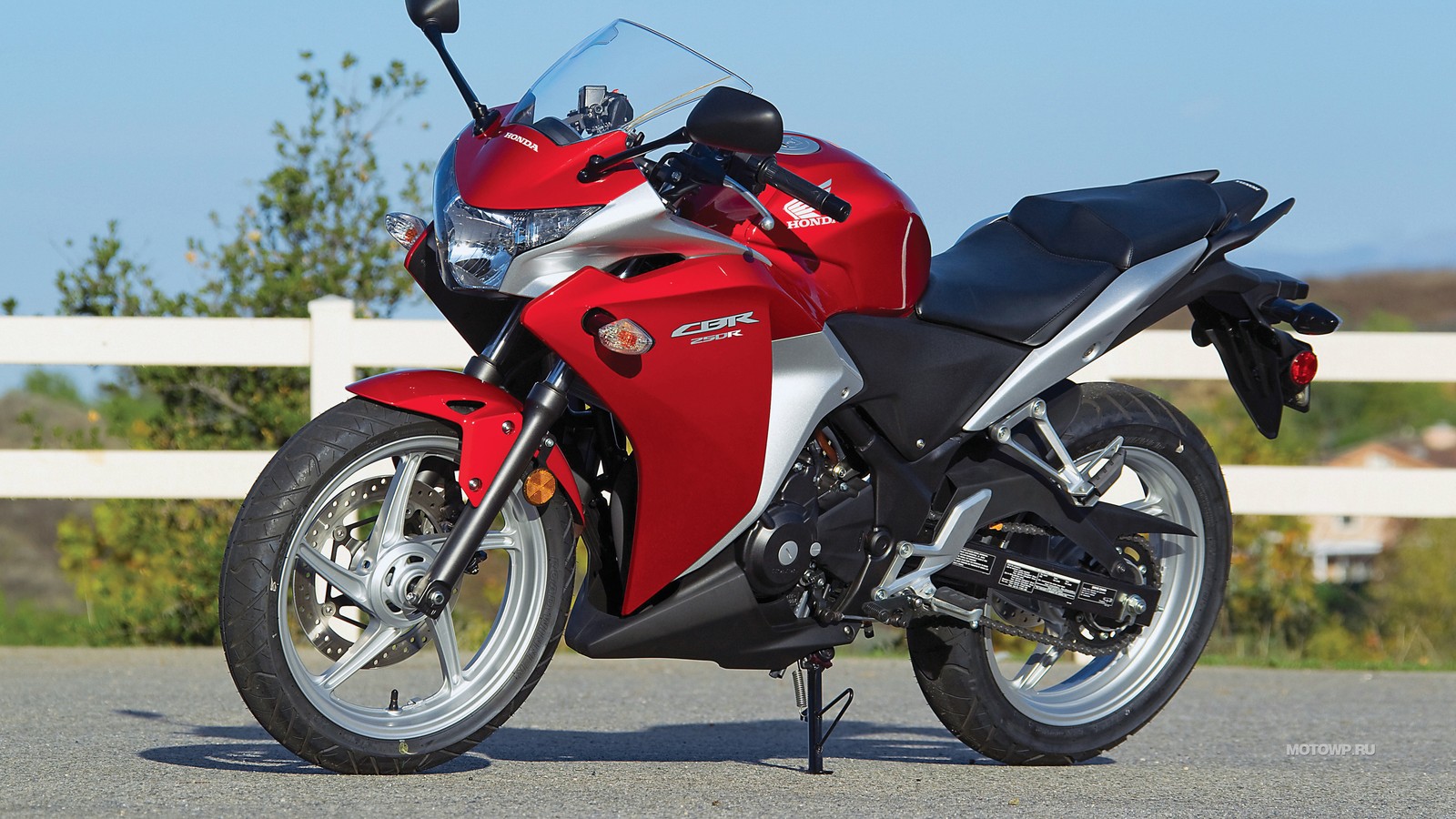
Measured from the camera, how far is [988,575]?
163 inches

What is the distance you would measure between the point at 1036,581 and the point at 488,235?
67.7 inches

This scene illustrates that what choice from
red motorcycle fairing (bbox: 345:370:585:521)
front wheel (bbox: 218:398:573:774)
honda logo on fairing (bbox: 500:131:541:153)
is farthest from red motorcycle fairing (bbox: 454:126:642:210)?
front wheel (bbox: 218:398:573:774)

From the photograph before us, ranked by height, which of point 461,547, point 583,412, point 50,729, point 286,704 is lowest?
point 50,729

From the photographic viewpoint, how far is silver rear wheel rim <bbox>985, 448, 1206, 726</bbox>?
4.51 m

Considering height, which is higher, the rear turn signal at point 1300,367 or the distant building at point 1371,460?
the rear turn signal at point 1300,367

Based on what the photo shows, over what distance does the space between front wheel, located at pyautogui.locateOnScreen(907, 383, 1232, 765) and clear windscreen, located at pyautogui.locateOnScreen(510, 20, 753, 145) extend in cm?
142

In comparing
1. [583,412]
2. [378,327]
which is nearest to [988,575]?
[583,412]

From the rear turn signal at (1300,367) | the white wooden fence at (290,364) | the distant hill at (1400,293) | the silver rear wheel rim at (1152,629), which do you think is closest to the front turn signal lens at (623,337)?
the silver rear wheel rim at (1152,629)

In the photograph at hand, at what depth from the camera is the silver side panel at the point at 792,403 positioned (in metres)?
3.69

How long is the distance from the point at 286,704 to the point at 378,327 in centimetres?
360

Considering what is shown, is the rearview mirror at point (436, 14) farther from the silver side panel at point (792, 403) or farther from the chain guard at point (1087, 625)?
the chain guard at point (1087, 625)

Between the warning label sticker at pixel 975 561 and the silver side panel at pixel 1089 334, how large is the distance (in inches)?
12.6

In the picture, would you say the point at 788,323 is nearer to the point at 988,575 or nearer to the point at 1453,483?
the point at 988,575

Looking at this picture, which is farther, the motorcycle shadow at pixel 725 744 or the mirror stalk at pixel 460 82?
the motorcycle shadow at pixel 725 744
